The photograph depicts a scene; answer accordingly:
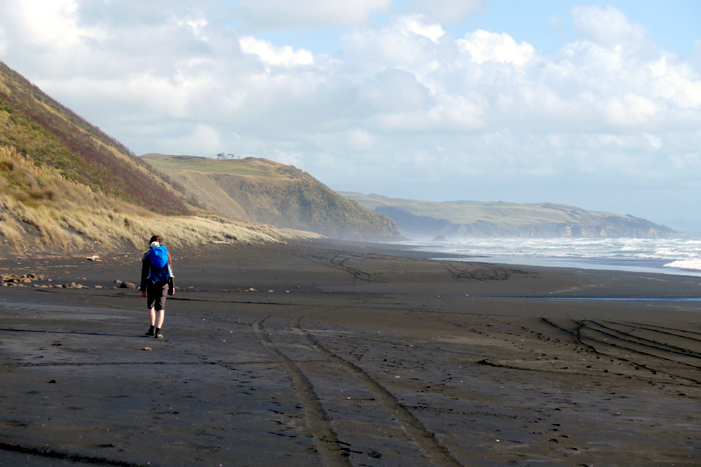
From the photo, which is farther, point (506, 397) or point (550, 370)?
point (550, 370)

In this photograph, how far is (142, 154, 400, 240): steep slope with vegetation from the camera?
305 ft

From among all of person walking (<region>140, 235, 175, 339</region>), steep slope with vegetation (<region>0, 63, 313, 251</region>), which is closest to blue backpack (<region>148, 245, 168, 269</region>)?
person walking (<region>140, 235, 175, 339</region>)

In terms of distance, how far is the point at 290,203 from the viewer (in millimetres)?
100938

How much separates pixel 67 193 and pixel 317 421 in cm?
2756

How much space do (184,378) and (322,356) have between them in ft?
7.48

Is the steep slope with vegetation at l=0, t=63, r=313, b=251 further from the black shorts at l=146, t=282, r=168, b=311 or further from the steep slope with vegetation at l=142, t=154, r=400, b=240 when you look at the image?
the steep slope with vegetation at l=142, t=154, r=400, b=240

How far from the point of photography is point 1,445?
12.2 ft

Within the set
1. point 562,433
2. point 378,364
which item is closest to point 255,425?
point 562,433

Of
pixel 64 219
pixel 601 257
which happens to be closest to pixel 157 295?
pixel 64 219

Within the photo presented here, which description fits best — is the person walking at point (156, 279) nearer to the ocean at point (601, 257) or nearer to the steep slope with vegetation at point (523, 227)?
the ocean at point (601, 257)

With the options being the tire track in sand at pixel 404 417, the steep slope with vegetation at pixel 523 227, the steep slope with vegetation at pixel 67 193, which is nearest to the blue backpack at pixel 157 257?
the tire track in sand at pixel 404 417

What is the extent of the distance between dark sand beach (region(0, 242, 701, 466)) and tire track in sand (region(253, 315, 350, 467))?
25mm

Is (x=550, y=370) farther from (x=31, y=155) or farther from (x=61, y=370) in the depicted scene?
(x=31, y=155)

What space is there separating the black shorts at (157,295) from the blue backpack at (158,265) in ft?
0.33
